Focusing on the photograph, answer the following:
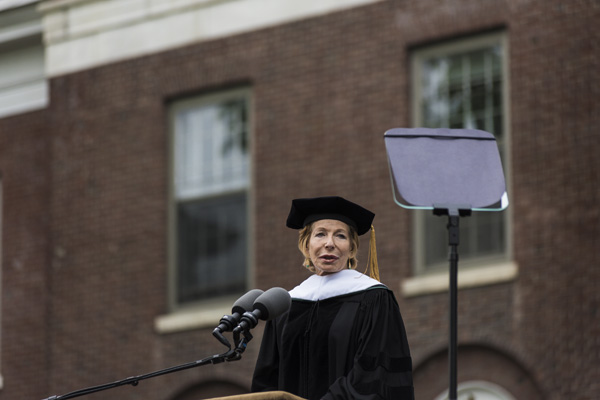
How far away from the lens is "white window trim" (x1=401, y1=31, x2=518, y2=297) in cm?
1501

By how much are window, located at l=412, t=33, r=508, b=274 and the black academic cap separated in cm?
775

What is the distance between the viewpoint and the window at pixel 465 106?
50.4ft

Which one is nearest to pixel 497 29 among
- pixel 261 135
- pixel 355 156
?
pixel 355 156

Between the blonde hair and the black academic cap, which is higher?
the black academic cap

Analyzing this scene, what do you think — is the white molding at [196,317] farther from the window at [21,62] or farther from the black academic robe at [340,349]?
the black academic robe at [340,349]

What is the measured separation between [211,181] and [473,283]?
3983mm

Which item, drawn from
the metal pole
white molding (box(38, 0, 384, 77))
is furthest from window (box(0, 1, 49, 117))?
the metal pole

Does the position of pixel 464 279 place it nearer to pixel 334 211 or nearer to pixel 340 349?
pixel 334 211

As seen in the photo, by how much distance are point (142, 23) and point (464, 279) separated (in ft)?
18.7

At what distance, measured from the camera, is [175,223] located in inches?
696

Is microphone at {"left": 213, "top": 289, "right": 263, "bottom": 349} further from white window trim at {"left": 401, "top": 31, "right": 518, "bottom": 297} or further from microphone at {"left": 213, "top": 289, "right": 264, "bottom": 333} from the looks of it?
white window trim at {"left": 401, "top": 31, "right": 518, "bottom": 297}

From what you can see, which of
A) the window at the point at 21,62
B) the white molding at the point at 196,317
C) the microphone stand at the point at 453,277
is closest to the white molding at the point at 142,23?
the window at the point at 21,62

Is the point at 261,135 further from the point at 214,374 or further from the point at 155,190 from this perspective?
the point at 214,374

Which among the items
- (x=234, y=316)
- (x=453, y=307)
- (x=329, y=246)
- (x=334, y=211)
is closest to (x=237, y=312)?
(x=234, y=316)
